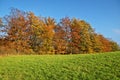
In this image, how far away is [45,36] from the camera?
49.5m

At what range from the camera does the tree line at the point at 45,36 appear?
4694cm

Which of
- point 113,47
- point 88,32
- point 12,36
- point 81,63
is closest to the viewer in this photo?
point 81,63

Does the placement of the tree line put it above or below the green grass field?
above

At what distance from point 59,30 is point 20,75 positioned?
3690 cm

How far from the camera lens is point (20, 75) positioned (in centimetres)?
1719

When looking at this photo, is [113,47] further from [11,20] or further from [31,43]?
[11,20]

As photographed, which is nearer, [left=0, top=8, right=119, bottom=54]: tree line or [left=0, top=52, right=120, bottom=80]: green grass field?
[left=0, top=52, right=120, bottom=80]: green grass field

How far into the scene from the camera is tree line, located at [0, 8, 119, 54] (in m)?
46.9

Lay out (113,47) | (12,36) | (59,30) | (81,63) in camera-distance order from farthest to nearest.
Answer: (113,47) < (59,30) < (12,36) < (81,63)

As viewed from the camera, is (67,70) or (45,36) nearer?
(67,70)

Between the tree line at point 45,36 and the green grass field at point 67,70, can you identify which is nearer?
the green grass field at point 67,70

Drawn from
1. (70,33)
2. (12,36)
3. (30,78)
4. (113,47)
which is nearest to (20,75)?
(30,78)

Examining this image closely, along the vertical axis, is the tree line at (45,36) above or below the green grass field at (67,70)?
above

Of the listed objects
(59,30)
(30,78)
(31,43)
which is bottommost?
(30,78)
